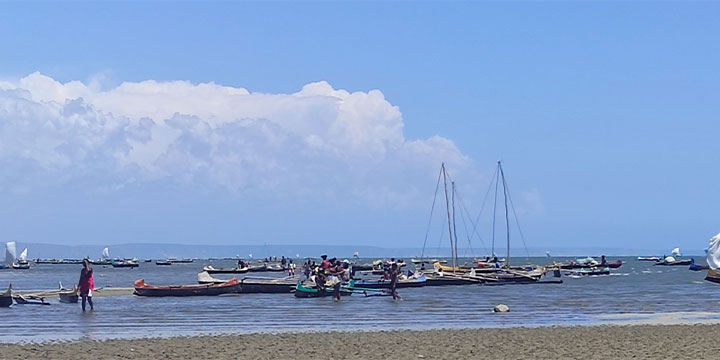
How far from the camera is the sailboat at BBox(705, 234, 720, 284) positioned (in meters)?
68.1

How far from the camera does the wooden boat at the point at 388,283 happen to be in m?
53.0

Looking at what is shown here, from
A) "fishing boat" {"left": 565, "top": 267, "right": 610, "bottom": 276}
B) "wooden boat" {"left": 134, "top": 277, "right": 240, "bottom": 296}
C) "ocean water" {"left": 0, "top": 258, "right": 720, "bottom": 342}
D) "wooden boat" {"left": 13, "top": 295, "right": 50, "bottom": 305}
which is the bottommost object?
"ocean water" {"left": 0, "top": 258, "right": 720, "bottom": 342}

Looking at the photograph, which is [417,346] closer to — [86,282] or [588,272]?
[86,282]

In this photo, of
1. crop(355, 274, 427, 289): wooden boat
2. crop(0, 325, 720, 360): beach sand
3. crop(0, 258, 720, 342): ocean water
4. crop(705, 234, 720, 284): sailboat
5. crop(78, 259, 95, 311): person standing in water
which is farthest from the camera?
crop(705, 234, 720, 284): sailboat

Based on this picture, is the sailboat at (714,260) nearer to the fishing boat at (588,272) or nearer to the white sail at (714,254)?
the white sail at (714,254)

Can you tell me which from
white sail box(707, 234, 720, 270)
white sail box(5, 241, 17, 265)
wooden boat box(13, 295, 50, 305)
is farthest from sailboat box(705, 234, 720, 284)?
white sail box(5, 241, 17, 265)

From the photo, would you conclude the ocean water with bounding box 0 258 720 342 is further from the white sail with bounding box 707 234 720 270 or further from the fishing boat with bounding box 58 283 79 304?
the white sail with bounding box 707 234 720 270

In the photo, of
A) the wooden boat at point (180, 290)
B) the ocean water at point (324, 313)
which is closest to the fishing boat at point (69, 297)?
the ocean water at point (324, 313)

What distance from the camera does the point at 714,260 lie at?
70125mm

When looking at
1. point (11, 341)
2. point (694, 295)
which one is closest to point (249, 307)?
point (11, 341)

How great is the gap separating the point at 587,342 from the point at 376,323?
9.99 meters

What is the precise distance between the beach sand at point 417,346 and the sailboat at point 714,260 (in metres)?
42.4

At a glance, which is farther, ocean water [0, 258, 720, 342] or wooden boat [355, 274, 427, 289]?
wooden boat [355, 274, 427, 289]

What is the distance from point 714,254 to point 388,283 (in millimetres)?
28779
